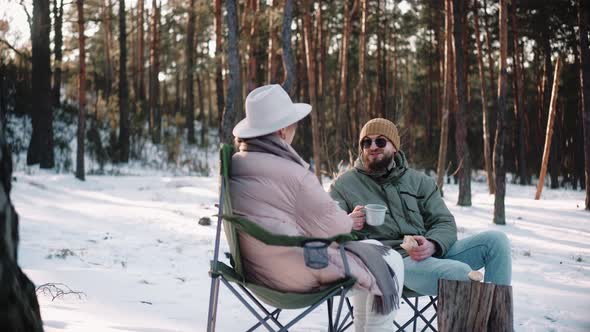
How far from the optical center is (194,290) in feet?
15.6

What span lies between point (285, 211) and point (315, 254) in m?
0.27

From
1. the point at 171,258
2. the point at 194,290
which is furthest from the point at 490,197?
the point at 194,290

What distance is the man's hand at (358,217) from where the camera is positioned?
10.6 ft

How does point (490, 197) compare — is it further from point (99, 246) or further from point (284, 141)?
point (284, 141)

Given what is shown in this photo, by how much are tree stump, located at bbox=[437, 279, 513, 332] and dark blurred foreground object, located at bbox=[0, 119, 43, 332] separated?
5.80ft

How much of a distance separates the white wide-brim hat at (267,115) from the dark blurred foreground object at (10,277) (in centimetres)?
106

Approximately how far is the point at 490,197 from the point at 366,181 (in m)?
12.2

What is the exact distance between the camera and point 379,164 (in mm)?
3527

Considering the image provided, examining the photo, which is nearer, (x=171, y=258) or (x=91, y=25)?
(x=171, y=258)

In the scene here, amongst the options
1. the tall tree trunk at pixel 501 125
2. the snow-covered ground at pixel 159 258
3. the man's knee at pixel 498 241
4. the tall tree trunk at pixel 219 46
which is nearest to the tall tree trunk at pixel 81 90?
the snow-covered ground at pixel 159 258

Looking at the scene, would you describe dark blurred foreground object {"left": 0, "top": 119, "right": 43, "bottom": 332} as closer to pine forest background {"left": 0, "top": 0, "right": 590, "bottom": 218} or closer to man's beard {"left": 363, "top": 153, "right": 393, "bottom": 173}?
man's beard {"left": 363, "top": 153, "right": 393, "bottom": 173}

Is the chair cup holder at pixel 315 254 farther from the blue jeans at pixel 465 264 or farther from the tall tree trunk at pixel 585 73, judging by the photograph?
the tall tree trunk at pixel 585 73

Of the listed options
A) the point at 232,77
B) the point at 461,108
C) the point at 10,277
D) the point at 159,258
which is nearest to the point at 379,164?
the point at 10,277

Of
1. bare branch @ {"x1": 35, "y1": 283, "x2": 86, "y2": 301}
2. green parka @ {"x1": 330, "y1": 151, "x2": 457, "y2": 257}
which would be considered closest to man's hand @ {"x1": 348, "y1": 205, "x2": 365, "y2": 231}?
green parka @ {"x1": 330, "y1": 151, "x2": 457, "y2": 257}
